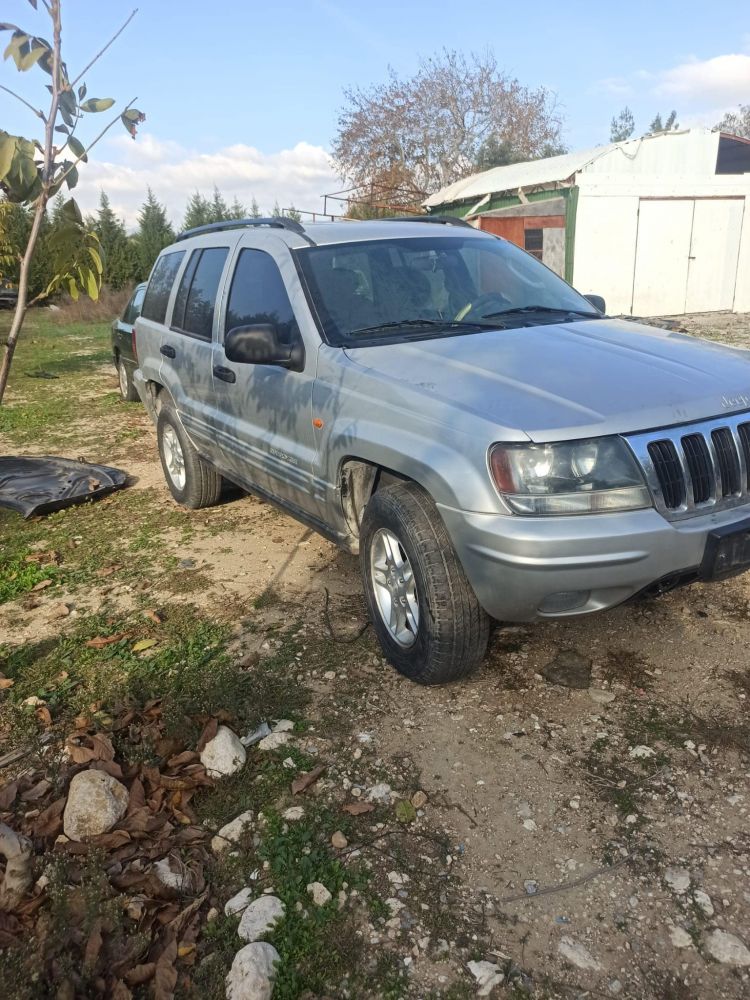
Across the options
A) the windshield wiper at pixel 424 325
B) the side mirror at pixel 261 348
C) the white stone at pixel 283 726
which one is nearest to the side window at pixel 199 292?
the side mirror at pixel 261 348

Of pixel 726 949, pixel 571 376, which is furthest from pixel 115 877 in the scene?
pixel 571 376

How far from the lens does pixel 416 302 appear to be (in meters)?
3.87

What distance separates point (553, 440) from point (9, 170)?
1.91m

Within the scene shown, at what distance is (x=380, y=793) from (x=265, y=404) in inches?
86.8

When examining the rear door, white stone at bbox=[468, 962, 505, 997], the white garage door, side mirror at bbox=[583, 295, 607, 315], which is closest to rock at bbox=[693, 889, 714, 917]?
white stone at bbox=[468, 962, 505, 997]

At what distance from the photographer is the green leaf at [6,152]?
7.18 ft

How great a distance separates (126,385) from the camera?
34.2ft

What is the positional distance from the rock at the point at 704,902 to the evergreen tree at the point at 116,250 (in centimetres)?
2813

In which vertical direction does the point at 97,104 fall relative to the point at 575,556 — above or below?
above

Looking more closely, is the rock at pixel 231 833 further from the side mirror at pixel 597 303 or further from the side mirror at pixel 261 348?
the side mirror at pixel 597 303

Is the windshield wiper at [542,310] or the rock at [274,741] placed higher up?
the windshield wiper at [542,310]

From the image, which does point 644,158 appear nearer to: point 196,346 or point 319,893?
point 196,346

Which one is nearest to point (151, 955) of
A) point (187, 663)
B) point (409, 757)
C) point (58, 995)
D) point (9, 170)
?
point (58, 995)

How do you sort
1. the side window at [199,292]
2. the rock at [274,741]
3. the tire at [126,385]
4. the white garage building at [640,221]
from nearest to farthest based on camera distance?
the rock at [274,741] < the side window at [199,292] < the tire at [126,385] < the white garage building at [640,221]
